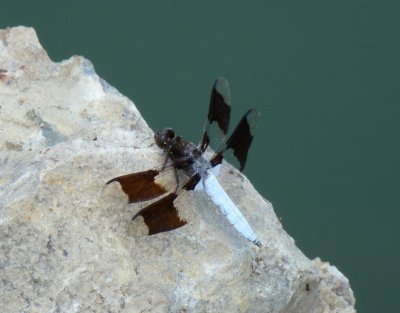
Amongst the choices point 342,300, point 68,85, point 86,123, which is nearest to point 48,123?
point 86,123

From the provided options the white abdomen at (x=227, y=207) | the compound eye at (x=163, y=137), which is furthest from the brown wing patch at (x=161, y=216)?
the compound eye at (x=163, y=137)

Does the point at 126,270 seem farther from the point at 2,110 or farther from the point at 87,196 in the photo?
the point at 2,110

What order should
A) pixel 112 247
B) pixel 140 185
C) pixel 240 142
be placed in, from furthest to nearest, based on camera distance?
pixel 240 142, pixel 140 185, pixel 112 247

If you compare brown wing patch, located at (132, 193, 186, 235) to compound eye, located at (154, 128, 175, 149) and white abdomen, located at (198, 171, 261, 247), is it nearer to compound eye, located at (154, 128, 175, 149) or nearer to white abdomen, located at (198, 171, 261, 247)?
white abdomen, located at (198, 171, 261, 247)

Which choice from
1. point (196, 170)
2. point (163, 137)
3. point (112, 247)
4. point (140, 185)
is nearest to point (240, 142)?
point (196, 170)

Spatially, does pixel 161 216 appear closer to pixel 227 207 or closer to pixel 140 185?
pixel 140 185

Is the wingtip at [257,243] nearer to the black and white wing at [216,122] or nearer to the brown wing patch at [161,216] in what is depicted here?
the brown wing patch at [161,216]
